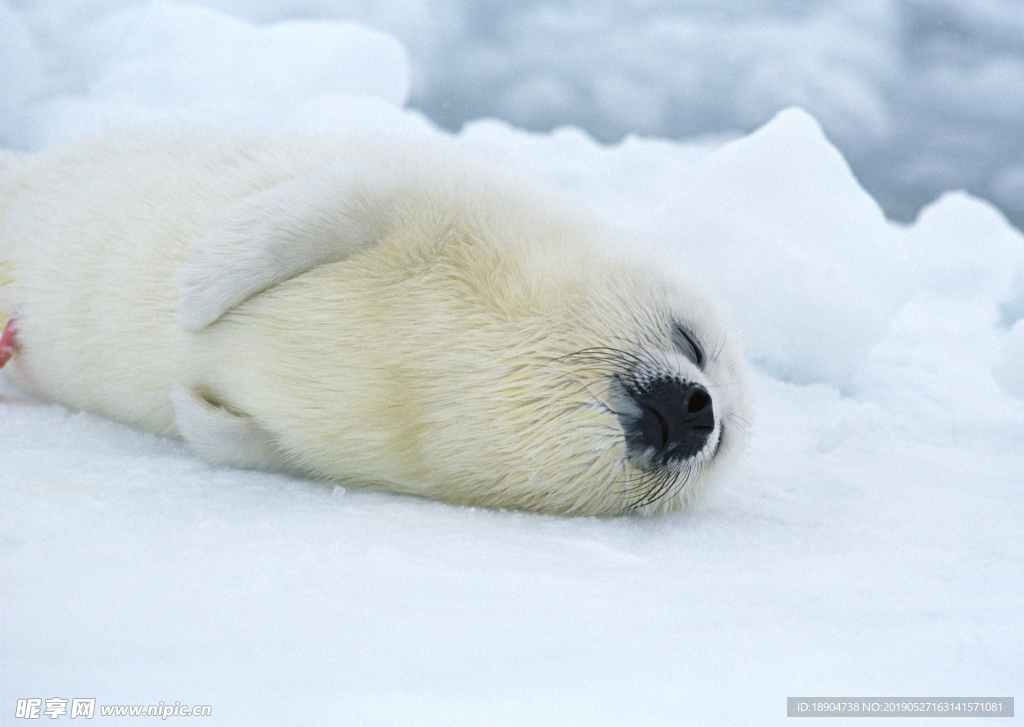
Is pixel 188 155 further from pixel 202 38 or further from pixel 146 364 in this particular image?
pixel 202 38

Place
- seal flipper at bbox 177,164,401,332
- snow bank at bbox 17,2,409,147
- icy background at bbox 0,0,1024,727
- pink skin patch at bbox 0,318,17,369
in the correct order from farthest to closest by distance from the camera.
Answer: snow bank at bbox 17,2,409,147, pink skin patch at bbox 0,318,17,369, seal flipper at bbox 177,164,401,332, icy background at bbox 0,0,1024,727

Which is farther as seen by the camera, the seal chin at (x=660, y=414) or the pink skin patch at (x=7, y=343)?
the pink skin patch at (x=7, y=343)

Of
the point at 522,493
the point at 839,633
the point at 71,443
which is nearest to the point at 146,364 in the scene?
the point at 71,443

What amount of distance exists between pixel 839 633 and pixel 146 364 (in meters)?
1.85

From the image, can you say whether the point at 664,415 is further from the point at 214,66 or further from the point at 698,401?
the point at 214,66

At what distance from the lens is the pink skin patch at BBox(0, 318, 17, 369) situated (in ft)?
8.77

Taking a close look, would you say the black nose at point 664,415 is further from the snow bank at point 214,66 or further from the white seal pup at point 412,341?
the snow bank at point 214,66

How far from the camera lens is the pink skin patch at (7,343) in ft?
8.77

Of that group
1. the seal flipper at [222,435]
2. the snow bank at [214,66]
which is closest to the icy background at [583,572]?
the seal flipper at [222,435]

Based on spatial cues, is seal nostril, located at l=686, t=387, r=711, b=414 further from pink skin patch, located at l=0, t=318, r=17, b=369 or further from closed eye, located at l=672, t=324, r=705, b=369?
pink skin patch, located at l=0, t=318, r=17, b=369

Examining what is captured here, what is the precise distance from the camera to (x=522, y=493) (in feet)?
6.69

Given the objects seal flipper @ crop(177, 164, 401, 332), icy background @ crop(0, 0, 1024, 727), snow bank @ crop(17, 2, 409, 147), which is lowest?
icy background @ crop(0, 0, 1024, 727)

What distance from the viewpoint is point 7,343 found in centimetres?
268

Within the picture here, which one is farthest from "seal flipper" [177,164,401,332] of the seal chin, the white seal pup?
the seal chin
